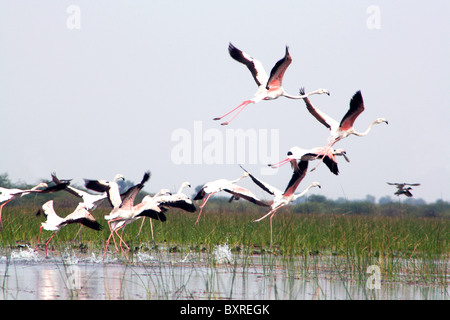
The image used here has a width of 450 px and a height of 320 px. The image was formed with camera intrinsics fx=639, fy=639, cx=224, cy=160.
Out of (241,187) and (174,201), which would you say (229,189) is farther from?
(174,201)

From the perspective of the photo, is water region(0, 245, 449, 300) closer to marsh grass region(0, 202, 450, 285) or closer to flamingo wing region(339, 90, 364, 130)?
marsh grass region(0, 202, 450, 285)

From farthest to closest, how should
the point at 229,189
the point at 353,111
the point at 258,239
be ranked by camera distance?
the point at 258,239
the point at 229,189
the point at 353,111

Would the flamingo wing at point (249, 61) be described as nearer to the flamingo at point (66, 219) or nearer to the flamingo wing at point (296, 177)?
the flamingo wing at point (296, 177)

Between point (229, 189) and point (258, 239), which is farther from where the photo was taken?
point (258, 239)

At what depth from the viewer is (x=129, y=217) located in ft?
34.7

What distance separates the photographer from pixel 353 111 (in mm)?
10047

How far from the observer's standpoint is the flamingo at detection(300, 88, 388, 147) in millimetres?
9875

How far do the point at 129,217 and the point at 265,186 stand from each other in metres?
2.64

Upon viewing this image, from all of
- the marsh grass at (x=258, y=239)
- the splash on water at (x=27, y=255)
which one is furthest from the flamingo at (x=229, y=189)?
the splash on water at (x=27, y=255)

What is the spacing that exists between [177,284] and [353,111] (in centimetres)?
418

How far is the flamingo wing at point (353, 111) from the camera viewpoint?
32.0 ft

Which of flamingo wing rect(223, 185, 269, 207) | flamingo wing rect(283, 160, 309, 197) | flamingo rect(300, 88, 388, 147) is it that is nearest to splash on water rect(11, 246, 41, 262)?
flamingo wing rect(223, 185, 269, 207)

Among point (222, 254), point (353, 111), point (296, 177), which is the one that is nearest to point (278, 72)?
point (353, 111)
